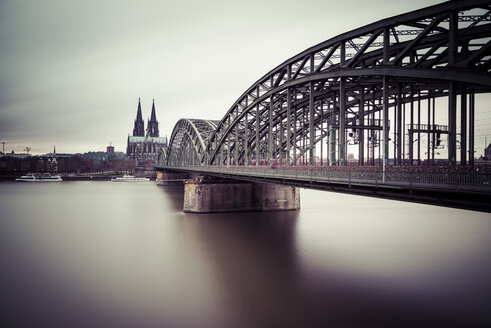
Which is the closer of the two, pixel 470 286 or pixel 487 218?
pixel 470 286

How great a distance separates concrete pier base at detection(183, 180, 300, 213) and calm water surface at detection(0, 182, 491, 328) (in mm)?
1954

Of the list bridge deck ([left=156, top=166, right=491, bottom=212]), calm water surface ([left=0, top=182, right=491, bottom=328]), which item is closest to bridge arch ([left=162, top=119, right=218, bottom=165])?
calm water surface ([left=0, top=182, right=491, bottom=328])

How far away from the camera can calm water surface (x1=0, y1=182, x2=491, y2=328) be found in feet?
48.8

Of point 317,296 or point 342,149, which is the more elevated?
point 342,149

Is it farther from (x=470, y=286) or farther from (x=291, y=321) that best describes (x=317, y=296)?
(x=470, y=286)

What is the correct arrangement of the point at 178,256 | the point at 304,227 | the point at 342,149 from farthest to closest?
the point at 304,227, the point at 178,256, the point at 342,149

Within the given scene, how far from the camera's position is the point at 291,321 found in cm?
1434

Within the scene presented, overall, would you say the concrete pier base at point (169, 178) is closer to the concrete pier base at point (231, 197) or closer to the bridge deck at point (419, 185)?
the concrete pier base at point (231, 197)

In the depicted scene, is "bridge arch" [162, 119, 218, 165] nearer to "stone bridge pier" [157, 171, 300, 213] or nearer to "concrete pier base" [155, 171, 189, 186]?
"concrete pier base" [155, 171, 189, 186]

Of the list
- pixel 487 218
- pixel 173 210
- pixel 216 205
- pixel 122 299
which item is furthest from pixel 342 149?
pixel 173 210

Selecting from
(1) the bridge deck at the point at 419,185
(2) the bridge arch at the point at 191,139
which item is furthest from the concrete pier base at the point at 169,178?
(1) the bridge deck at the point at 419,185

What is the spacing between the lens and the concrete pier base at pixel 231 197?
39.3 m

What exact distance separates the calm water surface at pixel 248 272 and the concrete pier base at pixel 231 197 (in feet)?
6.41

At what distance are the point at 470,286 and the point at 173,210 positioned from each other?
34835 millimetres
